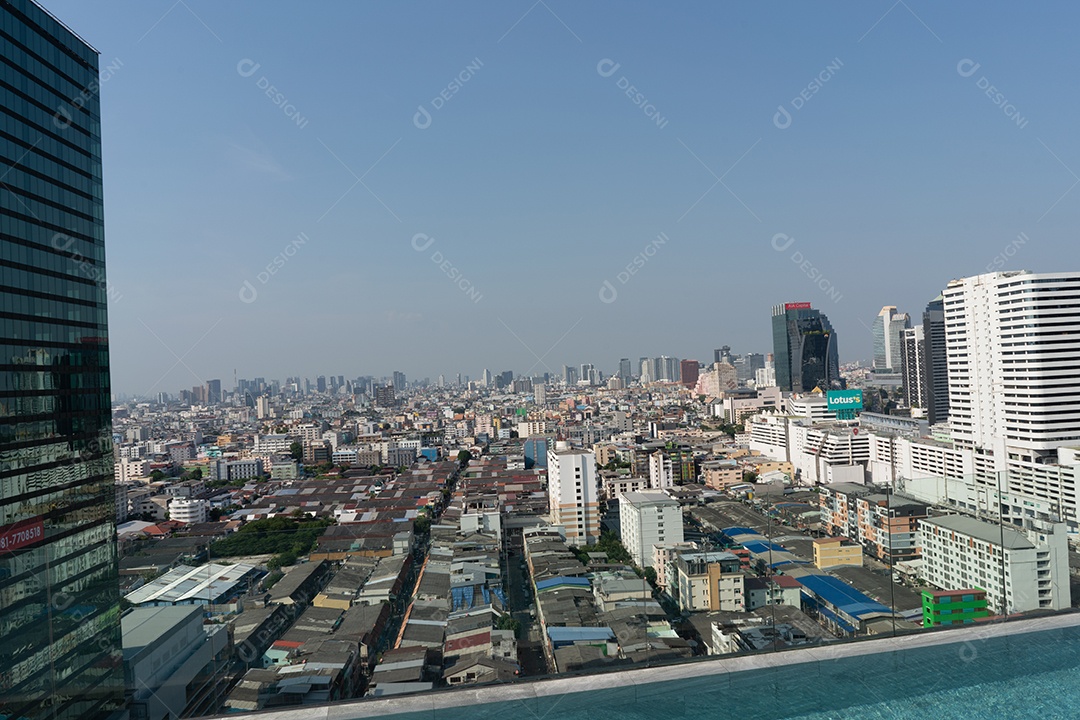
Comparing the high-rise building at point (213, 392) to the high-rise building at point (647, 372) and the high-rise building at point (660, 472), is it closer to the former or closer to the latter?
the high-rise building at point (647, 372)

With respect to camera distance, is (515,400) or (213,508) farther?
(515,400)

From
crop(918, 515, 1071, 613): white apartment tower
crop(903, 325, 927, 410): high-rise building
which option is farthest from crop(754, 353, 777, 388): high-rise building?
crop(918, 515, 1071, 613): white apartment tower

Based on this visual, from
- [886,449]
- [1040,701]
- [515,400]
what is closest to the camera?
[1040,701]

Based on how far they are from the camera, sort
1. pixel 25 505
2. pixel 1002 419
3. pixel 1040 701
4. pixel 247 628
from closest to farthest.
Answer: pixel 1040 701, pixel 25 505, pixel 247 628, pixel 1002 419

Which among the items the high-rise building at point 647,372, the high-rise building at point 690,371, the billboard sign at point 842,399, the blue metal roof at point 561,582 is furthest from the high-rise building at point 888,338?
the blue metal roof at point 561,582

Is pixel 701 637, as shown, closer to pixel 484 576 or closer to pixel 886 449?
pixel 484 576

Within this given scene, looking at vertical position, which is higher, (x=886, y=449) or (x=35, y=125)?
(x=35, y=125)

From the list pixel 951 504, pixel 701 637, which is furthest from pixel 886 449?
pixel 701 637

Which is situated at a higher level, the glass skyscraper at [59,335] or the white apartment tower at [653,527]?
the glass skyscraper at [59,335]
